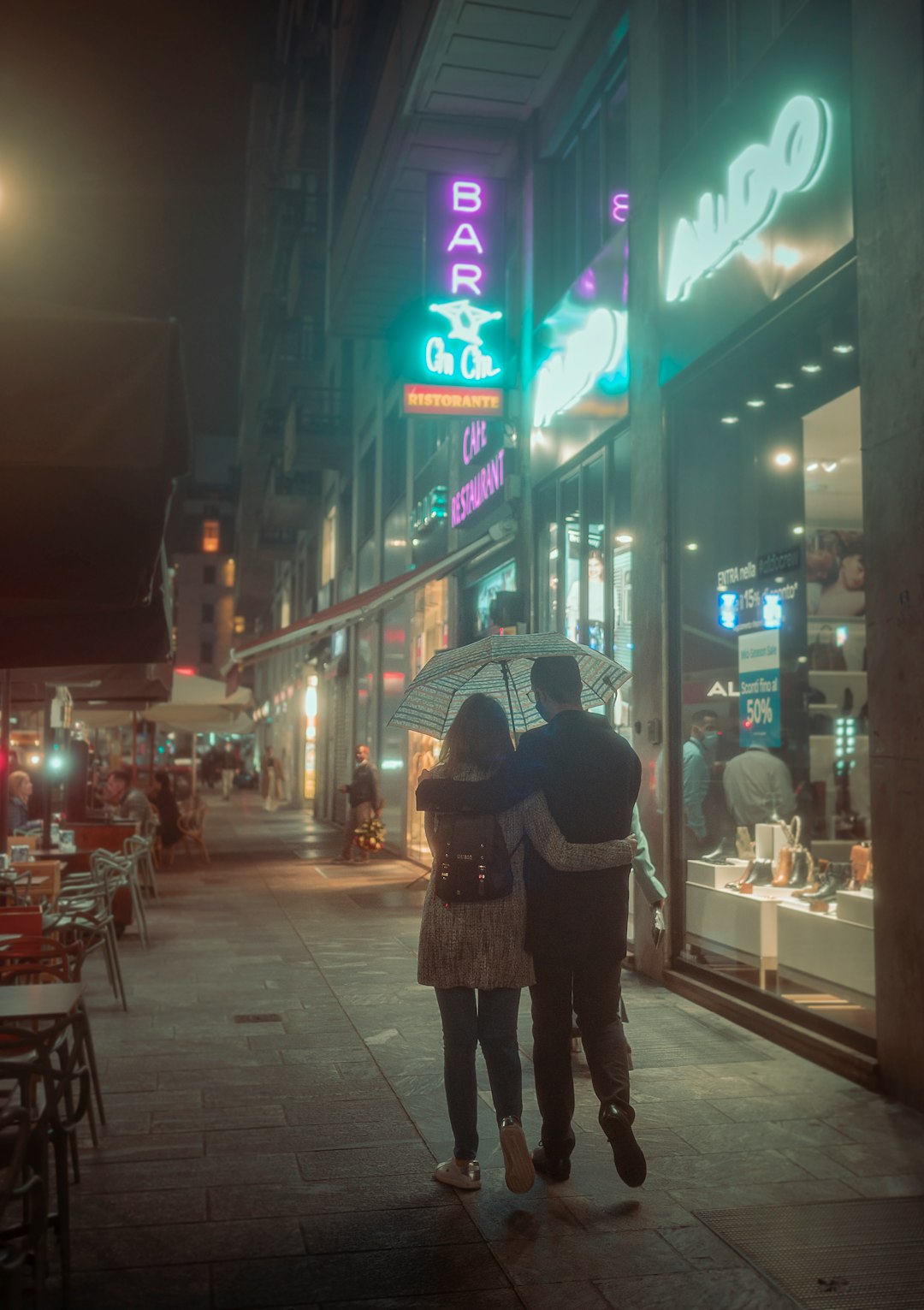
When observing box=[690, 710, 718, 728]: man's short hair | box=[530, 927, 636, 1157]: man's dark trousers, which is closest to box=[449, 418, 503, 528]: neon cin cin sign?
box=[690, 710, 718, 728]: man's short hair

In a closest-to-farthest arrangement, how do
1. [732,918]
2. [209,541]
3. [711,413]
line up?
[732,918]
[711,413]
[209,541]

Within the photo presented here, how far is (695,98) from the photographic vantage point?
375 inches

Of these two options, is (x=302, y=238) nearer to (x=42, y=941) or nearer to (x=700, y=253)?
(x=700, y=253)

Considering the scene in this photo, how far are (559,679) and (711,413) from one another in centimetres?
494

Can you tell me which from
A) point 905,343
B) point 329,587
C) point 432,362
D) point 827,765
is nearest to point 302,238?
point 329,587

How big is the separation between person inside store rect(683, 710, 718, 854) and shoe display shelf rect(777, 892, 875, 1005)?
118 cm

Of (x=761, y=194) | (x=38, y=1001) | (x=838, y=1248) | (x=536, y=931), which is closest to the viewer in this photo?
(x=838, y=1248)

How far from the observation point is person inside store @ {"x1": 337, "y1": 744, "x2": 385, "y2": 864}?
1923cm

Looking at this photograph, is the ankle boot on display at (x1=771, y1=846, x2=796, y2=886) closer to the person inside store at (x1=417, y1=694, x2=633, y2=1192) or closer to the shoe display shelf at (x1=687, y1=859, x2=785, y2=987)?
the shoe display shelf at (x1=687, y1=859, x2=785, y2=987)

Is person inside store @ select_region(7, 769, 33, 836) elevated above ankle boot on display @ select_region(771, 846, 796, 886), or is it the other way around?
person inside store @ select_region(7, 769, 33, 836)

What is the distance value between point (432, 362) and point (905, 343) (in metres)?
8.16

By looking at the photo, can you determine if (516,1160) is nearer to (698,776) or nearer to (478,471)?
(698,776)

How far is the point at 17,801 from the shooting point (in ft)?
43.5

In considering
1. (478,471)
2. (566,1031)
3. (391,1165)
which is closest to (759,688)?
(566,1031)
